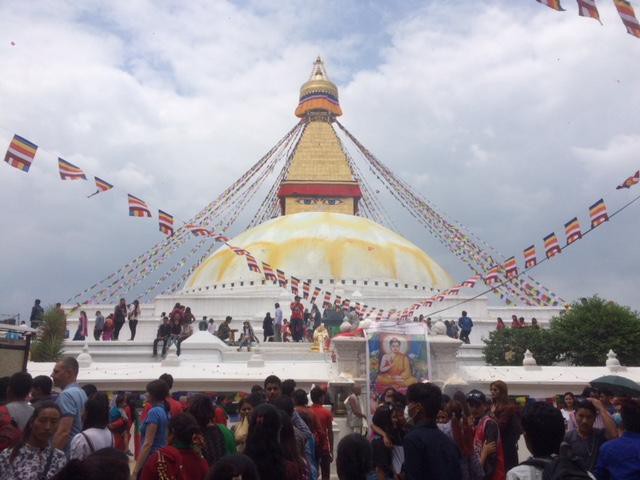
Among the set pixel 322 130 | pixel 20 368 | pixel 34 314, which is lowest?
pixel 20 368

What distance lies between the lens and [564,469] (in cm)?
271

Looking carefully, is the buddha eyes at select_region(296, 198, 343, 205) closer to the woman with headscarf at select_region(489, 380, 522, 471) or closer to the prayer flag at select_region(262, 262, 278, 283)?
the prayer flag at select_region(262, 262, 278, 283)

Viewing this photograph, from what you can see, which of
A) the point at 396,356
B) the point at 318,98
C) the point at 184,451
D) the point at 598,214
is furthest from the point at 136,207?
the point at 318,98

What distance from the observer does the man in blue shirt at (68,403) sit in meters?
3.89

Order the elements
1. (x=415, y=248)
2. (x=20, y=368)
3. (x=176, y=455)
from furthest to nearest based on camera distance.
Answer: (x=415, y=248)
(x=20, y=368)
(x=176, y=455)

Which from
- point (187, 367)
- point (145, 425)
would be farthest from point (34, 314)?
point (145, 425)

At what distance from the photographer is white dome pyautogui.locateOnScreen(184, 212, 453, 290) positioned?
86.9 ft

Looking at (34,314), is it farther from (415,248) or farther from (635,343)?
(415,248)

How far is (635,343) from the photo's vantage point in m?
15.2

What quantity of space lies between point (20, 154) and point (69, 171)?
142 centimetres

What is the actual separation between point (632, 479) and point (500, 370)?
10002 mm

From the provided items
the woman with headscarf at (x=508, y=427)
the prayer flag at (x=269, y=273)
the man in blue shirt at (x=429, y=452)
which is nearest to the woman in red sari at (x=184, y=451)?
the man in blue shirt at (x=429, y=452)

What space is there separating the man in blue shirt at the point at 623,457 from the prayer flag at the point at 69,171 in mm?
13023

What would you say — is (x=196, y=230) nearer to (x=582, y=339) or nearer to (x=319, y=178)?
(x=582, y=339)
